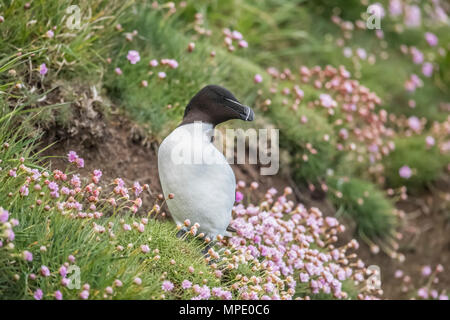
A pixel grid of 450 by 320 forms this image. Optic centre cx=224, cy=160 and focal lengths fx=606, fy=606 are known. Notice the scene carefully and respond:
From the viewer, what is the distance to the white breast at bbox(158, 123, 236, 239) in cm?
299

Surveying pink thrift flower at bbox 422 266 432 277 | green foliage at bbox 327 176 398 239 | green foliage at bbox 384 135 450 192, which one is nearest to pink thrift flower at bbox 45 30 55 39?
green foliage at bbox 327 176 398 239

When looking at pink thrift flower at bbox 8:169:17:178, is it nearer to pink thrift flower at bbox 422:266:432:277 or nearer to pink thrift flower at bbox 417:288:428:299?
pink thrift flower at bbox 417:288:428:299

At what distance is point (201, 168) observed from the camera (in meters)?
3.00

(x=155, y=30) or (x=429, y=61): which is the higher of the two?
(x=155, y=30)

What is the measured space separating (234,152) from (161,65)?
0.89 meters

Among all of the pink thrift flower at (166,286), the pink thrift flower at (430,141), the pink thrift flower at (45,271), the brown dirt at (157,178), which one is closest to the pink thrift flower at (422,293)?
the brown dirt at (157,178)

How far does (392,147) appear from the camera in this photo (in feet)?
18.4

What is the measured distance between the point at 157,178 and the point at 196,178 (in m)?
1.15

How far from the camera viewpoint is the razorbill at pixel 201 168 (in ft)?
9.82

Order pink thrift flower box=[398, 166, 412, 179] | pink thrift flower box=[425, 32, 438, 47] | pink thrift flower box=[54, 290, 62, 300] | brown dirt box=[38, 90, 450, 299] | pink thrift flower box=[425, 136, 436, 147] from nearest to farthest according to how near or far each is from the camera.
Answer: pink thrift flower box=[54, 290, 62, 300] → brown dirt box=[38, 90, 450, 299] → pink thrift flower box=[398, 166, 412, 179] → pink thrift flower box=[425, 136, 436, 147] → pink thrift flower box=[425, 32, 438, 47]

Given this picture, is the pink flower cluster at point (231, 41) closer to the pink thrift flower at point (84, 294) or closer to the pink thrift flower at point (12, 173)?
the pink thrift flower at point (12, 173)
